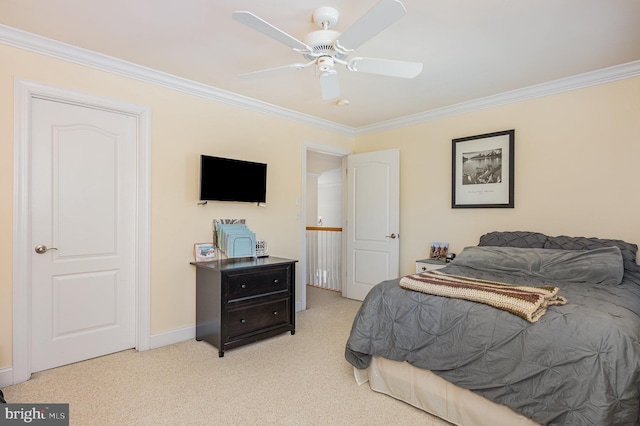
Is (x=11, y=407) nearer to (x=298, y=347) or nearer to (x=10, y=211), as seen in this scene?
(x=10, y=211)

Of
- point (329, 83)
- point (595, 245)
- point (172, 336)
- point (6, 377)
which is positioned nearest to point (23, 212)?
point (6, 377)

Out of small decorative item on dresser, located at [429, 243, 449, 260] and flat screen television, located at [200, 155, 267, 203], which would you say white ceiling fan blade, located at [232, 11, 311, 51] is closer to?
flat screen television, located at [200, 155, 267, 203]

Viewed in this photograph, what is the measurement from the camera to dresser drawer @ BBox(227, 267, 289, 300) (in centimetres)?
299

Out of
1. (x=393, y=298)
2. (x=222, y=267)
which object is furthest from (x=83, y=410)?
(x=393, y=298)

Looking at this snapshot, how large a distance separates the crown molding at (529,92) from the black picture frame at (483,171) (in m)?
0.34

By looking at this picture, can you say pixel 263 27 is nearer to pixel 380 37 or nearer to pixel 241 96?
pixel 380 37

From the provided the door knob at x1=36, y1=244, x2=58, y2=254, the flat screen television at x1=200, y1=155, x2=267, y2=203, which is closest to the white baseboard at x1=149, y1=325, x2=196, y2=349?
the door knob at x1=36, y1=244, x2=58, y2=254

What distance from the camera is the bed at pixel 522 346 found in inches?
57.9

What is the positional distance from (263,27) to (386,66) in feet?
2.77

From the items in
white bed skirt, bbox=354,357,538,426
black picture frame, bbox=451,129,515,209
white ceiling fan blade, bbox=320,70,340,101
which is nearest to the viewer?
white bed skirt, bbox=354,357,538,426

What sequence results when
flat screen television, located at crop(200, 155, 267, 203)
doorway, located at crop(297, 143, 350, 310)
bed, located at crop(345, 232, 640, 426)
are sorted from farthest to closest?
doorway, located at crop(297, 143, 350, 310) < flat screen television, located at crop(200, 155, 267, 203) < bed, located at crop(345, 232, 640, 426)

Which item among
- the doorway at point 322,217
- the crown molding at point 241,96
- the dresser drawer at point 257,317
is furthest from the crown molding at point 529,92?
the dresser drawer at point 257,317

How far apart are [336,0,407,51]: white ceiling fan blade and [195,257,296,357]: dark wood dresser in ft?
6.58

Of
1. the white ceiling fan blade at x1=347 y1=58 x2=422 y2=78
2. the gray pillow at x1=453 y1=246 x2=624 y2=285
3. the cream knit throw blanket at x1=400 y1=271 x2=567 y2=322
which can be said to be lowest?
the cream knit throw blanket at x1=400 y1=271 x2=567 y2=322
